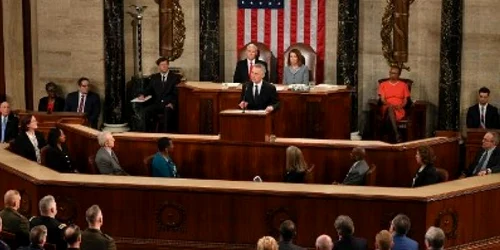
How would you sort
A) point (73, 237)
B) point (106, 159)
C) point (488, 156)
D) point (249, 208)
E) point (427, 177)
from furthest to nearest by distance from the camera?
point (488, 156) < point (106, 159) < point (427, 177) < point (249, 208) < point (73, 237)

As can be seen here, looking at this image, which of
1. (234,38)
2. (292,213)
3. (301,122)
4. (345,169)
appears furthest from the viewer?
(234,38)

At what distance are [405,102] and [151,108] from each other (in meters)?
4.01

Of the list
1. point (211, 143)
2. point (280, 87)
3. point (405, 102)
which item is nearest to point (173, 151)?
point (211, 143)

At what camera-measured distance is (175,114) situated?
18156 mm

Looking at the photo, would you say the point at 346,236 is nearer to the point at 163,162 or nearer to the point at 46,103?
the point at 163,162

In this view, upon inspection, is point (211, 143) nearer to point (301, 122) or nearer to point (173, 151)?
point (173, 151)

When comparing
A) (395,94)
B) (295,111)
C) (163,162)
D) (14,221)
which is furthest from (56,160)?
(395,94)

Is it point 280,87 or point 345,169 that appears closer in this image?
point 345,169

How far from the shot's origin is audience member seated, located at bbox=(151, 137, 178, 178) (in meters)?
13.8

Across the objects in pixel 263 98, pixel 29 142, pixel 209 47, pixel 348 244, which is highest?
pixel 209 47

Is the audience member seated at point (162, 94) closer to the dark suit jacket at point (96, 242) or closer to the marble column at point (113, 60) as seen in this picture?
the marble column at point (113, 60)

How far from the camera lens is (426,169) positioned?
13.1m

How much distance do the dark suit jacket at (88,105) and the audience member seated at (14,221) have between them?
7431 millimetres

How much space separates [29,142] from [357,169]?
4.33 meters
